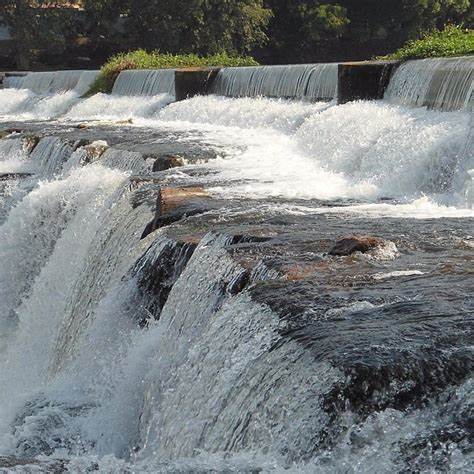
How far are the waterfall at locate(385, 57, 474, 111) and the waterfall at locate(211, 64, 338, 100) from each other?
10.0 ft

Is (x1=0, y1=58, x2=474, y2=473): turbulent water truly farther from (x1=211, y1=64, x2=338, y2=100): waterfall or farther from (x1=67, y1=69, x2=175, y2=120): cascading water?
(x1=67, y1=69, x2=175, y2=120): cascading water

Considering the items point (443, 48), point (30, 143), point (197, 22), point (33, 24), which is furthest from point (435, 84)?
point (33, 24)

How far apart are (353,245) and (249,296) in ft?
4.51

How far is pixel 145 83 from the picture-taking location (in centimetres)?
2466

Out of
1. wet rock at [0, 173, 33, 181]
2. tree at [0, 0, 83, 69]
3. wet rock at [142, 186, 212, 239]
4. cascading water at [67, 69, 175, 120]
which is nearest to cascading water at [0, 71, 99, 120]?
cascading water at [67, 69, 175, 120]

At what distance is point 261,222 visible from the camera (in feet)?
28.5

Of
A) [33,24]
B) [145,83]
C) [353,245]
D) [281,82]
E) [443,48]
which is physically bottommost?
[353,245]

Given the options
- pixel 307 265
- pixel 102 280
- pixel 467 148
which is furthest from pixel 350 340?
pixel 467 148

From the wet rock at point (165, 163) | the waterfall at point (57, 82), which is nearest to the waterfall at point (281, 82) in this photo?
the wet rock at point (165, 163)

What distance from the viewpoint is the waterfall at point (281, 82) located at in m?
18.0

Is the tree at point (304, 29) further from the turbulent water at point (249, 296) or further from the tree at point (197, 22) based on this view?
the turbulent water at point (249, 296)

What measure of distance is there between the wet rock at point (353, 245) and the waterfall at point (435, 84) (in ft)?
16.2

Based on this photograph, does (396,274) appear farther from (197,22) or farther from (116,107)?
(197,22)

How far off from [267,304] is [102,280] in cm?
349
